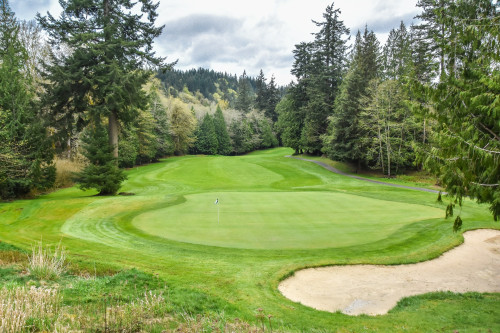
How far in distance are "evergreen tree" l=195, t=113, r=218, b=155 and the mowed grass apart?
48952 millimetres

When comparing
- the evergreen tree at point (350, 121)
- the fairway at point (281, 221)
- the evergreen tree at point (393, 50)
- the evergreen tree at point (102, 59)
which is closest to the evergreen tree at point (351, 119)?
the evergreen tree at point (350, 121)

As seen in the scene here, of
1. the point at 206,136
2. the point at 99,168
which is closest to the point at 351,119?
the point at 99,168

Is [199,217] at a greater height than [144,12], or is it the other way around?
[144,12]

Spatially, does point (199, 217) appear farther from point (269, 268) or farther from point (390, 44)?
point (390, 44)

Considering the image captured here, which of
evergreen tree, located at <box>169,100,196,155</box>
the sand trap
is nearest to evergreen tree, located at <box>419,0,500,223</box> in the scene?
the sand trap

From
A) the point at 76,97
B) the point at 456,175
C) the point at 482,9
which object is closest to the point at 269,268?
the point at 456,175

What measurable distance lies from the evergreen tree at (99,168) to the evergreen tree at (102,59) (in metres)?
0.92

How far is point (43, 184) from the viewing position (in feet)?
65.8

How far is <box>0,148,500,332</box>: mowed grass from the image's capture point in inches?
202

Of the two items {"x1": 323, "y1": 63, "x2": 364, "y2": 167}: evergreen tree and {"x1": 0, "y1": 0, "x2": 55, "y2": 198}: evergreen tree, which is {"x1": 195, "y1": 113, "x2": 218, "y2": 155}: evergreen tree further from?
{"x1": 0, "y1": 0, "x2": 55, "y2": 198}: evergreen tree

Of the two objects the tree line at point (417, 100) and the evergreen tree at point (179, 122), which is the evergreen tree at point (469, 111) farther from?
the evergreen tree at point (179, 122)

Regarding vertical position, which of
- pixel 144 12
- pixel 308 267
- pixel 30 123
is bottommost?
pixel 308 267

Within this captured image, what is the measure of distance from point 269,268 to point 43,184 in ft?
63.1

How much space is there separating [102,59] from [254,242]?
19.5 meters
